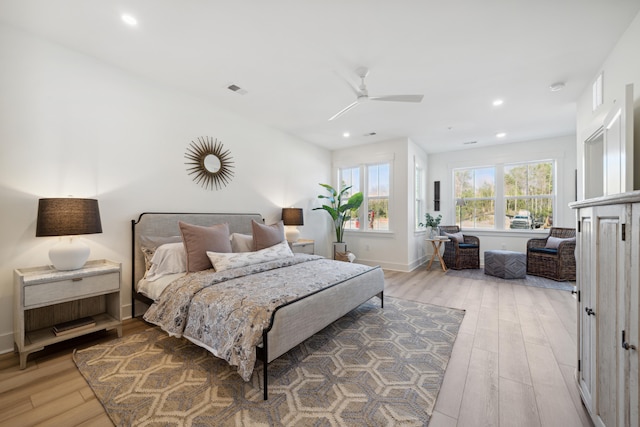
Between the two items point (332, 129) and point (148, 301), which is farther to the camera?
point (332, 129)

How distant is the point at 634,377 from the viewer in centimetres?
97

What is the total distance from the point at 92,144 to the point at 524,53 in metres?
4.37

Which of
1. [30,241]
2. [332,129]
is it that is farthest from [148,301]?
[332,129]

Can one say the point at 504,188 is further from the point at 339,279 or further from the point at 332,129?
the point at 339,279

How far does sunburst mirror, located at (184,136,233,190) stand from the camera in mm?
3494

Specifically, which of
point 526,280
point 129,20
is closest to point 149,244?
point 129,20

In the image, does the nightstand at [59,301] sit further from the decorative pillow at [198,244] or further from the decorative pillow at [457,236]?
the decorative pillow at [457,236]

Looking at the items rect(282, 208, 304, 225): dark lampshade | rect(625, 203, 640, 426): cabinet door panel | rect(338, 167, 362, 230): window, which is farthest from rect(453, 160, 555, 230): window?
rect(625, 203, 640, 426): cabinet door panel

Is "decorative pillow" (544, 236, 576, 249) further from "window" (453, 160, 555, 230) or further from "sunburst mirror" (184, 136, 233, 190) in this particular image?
"sunburst mirror" (184, 136, 233, 190)

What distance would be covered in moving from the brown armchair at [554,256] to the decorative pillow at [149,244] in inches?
236

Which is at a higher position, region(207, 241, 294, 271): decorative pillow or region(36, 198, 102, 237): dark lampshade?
region(36, 198, 102, 237): dark lampshade

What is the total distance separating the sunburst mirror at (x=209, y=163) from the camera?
11.5 ft

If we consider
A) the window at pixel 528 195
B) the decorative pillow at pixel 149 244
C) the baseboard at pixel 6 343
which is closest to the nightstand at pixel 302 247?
the decorative pillow at pixel 149 244

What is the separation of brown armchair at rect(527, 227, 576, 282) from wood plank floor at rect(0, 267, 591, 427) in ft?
6.02
